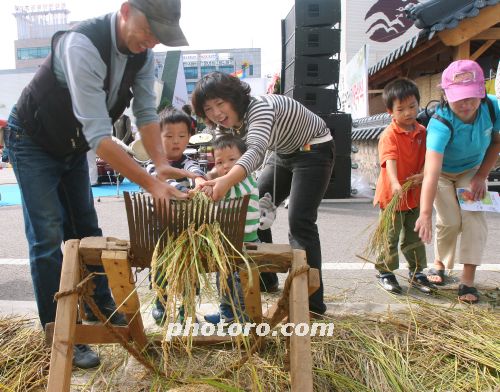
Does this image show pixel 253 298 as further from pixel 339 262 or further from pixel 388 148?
pixel 339 262

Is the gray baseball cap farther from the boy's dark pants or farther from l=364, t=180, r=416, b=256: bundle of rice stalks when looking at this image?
the boy's dark pants

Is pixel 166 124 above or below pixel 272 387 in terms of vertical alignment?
above

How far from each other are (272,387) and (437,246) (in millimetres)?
1975

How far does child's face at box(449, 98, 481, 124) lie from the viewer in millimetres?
2846

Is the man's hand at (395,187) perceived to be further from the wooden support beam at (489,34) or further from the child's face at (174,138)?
the wooden support beam at (489,34)

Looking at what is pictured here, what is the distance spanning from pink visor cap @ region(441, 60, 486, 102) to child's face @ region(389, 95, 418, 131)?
41 cm

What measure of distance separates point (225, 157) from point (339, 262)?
2237 mm

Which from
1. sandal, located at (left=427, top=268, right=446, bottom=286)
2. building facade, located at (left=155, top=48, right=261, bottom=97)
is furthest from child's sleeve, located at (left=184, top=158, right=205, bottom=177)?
A: building facade, located at (left=155, top=48, right=261, bottom=97)

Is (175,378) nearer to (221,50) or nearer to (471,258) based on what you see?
(471,258)

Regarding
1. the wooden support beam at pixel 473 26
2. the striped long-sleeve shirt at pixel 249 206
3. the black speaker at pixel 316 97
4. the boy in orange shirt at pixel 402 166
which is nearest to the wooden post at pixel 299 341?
the striped long-sleeve shirt at pixel 249 206

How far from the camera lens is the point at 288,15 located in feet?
27.1

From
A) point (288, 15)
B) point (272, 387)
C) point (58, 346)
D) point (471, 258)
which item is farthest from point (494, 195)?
point (288, 15)

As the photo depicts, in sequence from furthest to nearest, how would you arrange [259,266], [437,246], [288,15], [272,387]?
[288,15]
[437,246]
[272,387]
[259,266]

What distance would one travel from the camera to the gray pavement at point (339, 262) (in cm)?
315
